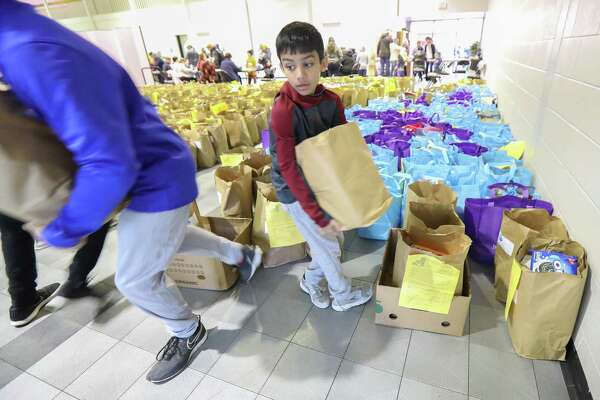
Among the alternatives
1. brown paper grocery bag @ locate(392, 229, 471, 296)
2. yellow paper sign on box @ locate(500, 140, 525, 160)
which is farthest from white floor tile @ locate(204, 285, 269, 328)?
yellow paper sign on box @ locate(500, 140, 525, 160)

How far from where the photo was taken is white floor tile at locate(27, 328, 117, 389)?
1.32m

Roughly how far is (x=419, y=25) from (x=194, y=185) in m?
14.1

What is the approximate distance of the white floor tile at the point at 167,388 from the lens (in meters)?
1.21

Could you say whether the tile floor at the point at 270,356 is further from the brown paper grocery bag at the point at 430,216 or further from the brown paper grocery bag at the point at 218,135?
the brown paper grocery bag at the point at 218,135

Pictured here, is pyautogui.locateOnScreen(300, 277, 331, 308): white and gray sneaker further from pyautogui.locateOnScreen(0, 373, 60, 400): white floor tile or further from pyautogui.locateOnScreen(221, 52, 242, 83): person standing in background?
pyautogui.locateOnScreen(221, 52, 242, 83): person standing in background

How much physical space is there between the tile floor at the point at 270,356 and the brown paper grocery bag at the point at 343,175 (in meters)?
0.61

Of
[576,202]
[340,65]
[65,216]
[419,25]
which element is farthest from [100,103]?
[419,25]

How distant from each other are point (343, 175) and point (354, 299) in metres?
0.77

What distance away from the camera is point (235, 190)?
5.85 ft

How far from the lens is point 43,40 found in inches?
24.7

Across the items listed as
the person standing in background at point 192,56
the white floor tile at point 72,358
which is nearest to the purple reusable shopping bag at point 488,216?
the white floor tile at point 72,358

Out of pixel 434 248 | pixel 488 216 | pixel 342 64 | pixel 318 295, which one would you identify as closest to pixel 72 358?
pixel 318 295

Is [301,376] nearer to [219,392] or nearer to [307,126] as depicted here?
[219,392]

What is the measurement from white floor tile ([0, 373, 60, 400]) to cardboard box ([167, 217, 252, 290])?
64 centimetres
